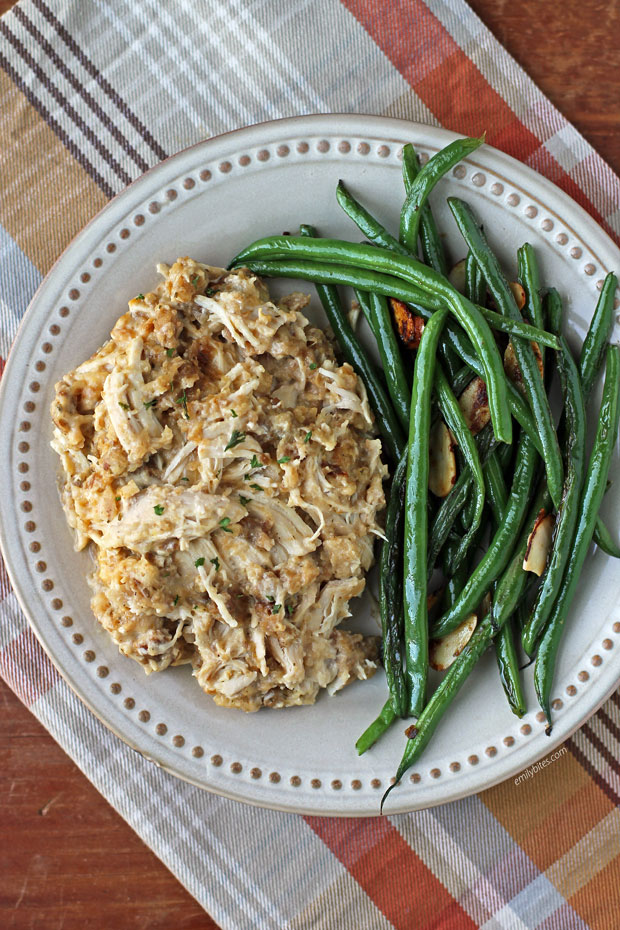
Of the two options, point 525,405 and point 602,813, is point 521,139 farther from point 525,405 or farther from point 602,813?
point 602,813

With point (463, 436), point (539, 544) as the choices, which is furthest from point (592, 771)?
point (463, 436)

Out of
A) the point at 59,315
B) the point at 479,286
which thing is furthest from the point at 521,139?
the point at 59,315

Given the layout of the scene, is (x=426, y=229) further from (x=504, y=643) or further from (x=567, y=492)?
(x=504, y=643)

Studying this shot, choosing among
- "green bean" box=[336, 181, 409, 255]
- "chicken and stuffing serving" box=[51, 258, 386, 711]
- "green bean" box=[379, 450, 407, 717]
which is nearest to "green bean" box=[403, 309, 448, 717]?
"green bean" box=[379, 450, 407, 717]

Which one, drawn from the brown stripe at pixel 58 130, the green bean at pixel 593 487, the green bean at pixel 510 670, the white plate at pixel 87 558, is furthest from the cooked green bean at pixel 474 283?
the brown stripe at pixel 58 130

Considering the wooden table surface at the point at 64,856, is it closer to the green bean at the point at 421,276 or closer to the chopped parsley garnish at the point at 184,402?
the chopped parsley garnish at the point at 184,402

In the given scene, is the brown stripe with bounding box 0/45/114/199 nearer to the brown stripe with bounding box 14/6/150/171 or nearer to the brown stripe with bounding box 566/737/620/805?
the brown stripe with bounding box 14/6/150/171
